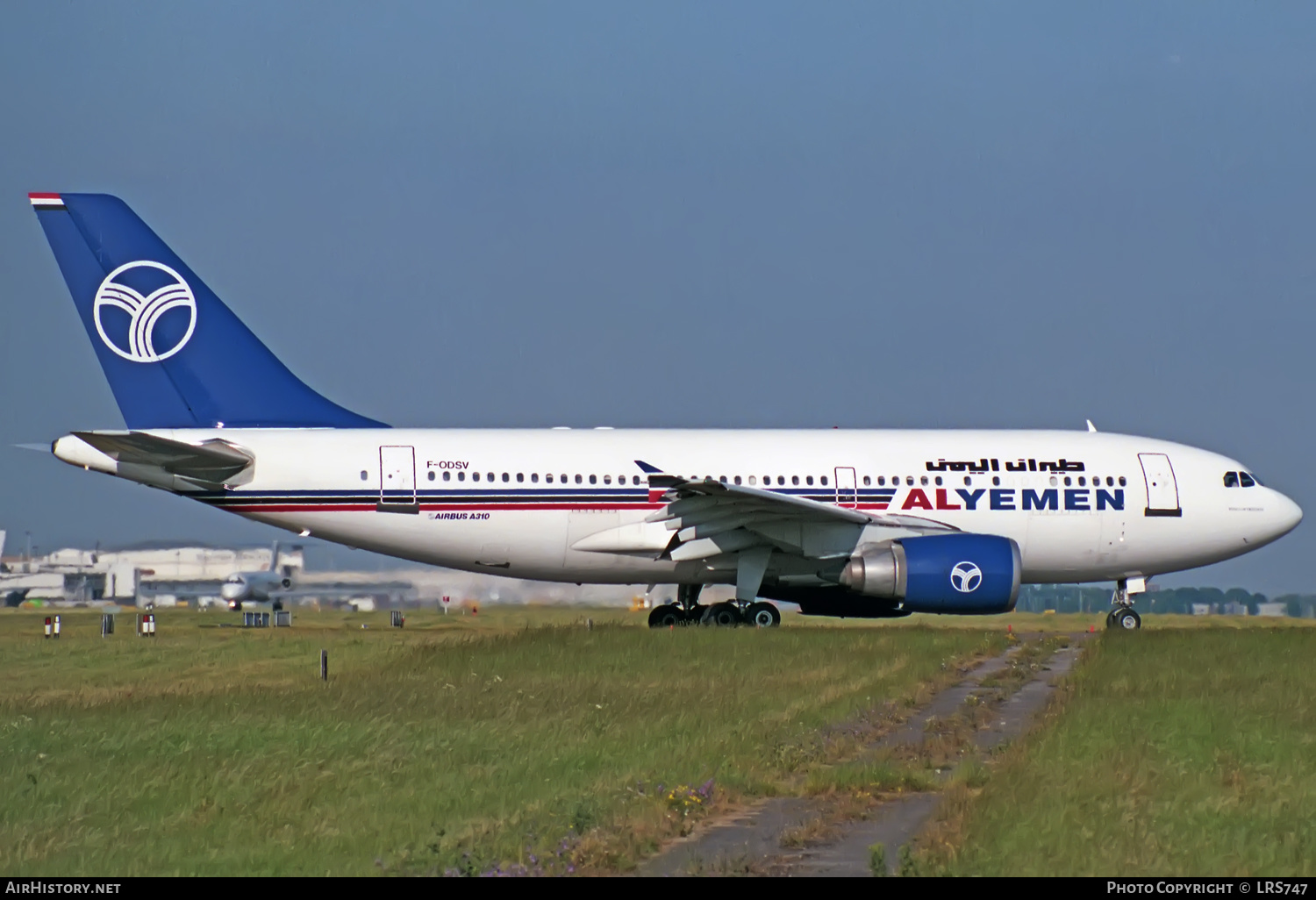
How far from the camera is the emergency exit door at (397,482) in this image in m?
26.4

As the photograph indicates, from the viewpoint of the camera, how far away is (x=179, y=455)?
2548 cm

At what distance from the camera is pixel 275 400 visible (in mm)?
27422

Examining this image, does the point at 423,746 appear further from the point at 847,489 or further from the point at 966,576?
the point at 847,489

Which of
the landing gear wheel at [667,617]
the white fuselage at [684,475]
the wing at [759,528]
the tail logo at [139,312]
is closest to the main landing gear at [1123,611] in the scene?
the white fuselage at [684,475]

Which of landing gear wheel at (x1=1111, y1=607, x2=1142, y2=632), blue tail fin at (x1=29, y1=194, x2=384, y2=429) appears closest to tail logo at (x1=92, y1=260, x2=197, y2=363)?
blue tail fin at (x1=29, y1=194, x2=384, y2=429)

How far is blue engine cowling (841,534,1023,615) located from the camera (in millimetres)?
25234

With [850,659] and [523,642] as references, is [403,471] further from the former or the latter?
[850,659]

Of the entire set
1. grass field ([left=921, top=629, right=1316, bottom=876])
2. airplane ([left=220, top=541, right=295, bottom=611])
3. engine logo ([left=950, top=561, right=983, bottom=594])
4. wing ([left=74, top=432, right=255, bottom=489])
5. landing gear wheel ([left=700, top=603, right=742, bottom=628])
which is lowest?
grass field ([left=921, top=629, right=1316, bottom=876])

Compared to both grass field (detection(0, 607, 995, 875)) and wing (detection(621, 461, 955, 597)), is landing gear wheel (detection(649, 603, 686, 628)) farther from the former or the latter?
grass field (detection(0, 607, 995, 875))

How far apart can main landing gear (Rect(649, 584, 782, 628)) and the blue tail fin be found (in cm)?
710

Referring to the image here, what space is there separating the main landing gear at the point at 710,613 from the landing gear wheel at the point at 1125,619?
617cm

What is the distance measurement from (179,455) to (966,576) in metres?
12.4

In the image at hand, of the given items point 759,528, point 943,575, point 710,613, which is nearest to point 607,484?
point 759,528
